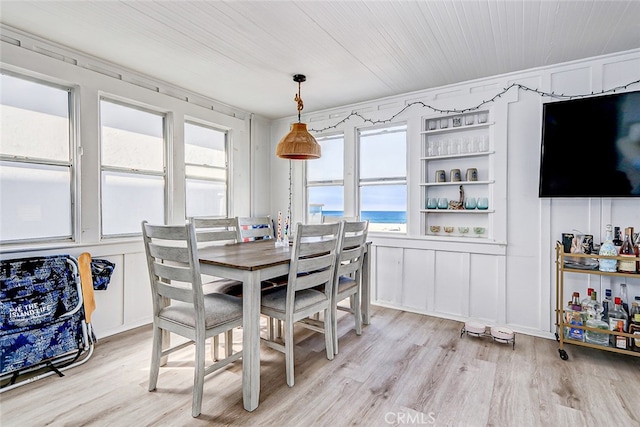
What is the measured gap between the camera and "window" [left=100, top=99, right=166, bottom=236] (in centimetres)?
308

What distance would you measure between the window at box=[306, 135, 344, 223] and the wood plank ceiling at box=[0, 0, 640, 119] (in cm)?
121

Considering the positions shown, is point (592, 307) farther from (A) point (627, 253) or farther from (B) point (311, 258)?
(B) point (311, 258)

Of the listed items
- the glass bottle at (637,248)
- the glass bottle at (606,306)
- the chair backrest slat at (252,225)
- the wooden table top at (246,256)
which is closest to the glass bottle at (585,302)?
the glass bottle at (606,306)

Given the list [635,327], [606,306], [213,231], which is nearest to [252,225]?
[213,231]

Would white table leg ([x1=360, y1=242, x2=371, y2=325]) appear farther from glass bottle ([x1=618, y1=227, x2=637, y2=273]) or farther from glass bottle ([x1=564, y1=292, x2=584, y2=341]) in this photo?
glass bottle ([x1=618, y1=227, x2=637, y2=273])

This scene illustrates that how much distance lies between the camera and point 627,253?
247cm

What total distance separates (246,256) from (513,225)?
8.54 feet

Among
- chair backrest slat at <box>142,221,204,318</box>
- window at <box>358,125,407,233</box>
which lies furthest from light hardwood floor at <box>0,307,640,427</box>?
window at <box>358,125,407,233</box>

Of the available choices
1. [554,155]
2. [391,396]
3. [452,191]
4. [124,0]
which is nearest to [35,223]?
[124,0]

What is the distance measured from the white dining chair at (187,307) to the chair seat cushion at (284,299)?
230 mm

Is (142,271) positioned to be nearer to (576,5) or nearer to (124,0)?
(124,0)

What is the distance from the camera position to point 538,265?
304 centimetres

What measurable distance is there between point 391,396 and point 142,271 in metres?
2.63

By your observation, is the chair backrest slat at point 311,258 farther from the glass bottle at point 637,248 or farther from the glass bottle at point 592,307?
the glass bottle at point 637,248
